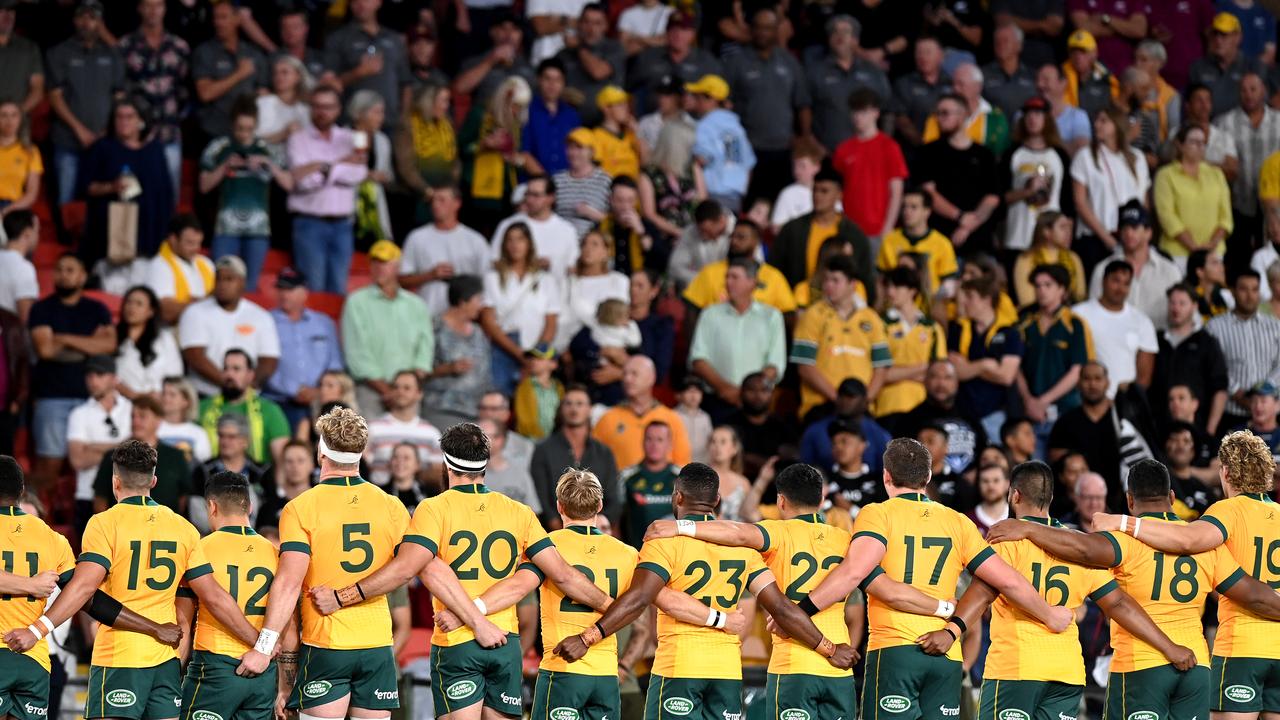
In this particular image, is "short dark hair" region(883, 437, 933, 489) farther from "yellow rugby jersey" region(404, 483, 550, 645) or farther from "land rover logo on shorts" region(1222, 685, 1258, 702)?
"land rover logo on shorts" region(1222, 685, 1258, 702)

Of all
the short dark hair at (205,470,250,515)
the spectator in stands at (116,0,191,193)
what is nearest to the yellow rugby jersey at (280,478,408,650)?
the short dark hair at (205,470,250,515)

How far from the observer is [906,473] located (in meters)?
11.8

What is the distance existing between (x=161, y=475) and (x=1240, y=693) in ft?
27.6

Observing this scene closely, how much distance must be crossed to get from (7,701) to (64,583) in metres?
0.74

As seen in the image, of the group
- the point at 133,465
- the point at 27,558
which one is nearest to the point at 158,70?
the point at 133,465

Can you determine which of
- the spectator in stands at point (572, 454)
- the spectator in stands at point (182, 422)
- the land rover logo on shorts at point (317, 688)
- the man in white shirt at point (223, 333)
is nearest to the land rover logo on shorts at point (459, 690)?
the land rover logo on shorts at point (317, 688)

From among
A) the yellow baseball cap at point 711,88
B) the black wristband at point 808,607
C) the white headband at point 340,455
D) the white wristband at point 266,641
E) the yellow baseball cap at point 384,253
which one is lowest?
the yellow baseball cap at point 384,253

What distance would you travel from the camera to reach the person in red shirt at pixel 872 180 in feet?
66.1

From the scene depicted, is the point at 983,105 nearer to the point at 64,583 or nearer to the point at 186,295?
the point at 186,295

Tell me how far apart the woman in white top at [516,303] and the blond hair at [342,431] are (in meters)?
6.50

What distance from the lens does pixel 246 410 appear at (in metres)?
16.8

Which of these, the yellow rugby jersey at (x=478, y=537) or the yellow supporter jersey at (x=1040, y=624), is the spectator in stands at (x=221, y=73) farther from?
the yellow supporter jersey at (x=1040, y=624)

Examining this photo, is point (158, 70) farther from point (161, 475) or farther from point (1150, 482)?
point (1150, 482)

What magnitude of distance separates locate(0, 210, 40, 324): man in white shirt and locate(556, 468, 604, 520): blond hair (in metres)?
7.66
